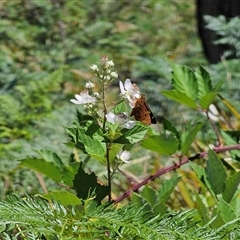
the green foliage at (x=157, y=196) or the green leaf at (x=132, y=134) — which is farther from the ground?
the green leaf at (x=132, y=134)

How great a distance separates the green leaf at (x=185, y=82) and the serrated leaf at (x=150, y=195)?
1.13 ft

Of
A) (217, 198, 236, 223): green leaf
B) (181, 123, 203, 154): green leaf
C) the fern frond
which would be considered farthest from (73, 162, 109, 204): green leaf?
(181, 123, 203, 154): green leaf

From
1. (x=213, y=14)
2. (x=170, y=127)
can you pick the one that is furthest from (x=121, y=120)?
(x=213, y=14)

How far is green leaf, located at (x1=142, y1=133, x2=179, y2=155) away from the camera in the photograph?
133cm

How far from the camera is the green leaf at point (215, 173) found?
1.22 metres

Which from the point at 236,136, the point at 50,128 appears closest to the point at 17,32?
the point at 50,128

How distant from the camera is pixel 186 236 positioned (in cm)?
87

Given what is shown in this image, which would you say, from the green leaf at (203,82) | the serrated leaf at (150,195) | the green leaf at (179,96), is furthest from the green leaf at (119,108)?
the green leaf at (203,82)

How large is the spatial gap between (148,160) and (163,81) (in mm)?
854

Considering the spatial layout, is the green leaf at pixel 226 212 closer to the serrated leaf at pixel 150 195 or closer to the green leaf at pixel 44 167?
the serrated leaf at pixel 150 195

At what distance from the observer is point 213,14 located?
4.05m

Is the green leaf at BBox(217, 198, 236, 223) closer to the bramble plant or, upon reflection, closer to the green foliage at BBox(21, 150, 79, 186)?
the bramble plant

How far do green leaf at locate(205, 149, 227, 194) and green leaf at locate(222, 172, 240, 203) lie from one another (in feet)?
0.06

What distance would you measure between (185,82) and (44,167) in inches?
17.5
